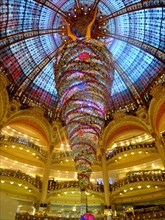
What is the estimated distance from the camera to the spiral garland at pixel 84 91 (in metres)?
15.8

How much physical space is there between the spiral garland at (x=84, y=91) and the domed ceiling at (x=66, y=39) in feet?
33.1

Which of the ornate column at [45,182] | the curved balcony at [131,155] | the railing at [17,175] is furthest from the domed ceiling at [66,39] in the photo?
the railing at [17,175]

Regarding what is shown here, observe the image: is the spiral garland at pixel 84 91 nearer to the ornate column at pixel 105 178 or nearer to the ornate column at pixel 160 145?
the ornate column at pixel 105 178

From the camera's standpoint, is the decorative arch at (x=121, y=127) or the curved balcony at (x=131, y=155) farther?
the decorative arch at (x=121, y=127)

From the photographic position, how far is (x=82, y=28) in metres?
23.3

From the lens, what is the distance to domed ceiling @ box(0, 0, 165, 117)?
2291 centimetres

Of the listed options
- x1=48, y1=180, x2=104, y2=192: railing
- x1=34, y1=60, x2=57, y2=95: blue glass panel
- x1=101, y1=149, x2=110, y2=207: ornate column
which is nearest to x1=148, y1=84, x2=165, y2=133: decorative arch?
x1=101, y1=149, x2=110, y2=207: ornate column

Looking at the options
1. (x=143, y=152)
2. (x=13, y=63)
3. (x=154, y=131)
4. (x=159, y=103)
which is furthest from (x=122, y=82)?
(x=13, y=63)

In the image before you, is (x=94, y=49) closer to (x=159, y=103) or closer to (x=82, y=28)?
(x=82, y=28)

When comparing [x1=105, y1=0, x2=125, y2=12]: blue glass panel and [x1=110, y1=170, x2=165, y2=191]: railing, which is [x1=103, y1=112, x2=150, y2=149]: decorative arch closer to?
[x1=110, y1=170, x2=165, y2=191]: railing

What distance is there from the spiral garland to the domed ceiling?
10.1 m

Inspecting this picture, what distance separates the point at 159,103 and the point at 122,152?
25.7 ft

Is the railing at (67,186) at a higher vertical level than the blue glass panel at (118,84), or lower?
lower

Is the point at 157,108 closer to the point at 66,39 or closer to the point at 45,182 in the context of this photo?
the point at 66,39
